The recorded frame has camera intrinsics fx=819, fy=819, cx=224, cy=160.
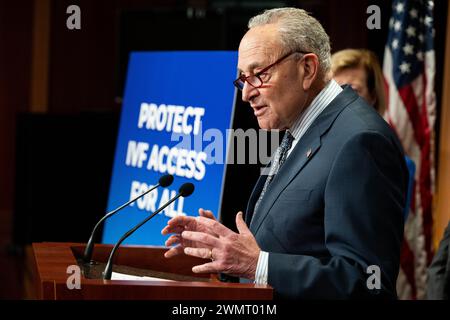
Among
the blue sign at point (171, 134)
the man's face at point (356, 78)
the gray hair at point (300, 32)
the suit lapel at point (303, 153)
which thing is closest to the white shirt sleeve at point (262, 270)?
the suit lapel at point (303, 153)

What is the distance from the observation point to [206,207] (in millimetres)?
3414

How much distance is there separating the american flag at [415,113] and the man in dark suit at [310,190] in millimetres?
2458

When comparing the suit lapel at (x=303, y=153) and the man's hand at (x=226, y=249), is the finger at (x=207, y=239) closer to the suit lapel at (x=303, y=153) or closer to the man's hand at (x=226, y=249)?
the man's hand at (x=226, y=249)

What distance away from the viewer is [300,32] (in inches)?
92.9

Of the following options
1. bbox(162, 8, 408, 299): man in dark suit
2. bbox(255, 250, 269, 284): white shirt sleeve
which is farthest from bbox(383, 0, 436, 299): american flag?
bbox(255, 250, 269, 284): white shirt sleeve

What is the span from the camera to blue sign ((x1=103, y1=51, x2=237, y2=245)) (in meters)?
3.40

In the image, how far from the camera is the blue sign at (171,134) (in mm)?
3396

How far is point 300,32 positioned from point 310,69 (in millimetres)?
110

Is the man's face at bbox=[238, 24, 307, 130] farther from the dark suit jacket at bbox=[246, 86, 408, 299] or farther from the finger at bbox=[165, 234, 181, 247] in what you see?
the finger at bbox=[165, 234, 181, 247]

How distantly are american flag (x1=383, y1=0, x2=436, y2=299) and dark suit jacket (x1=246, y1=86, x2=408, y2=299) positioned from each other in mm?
2673

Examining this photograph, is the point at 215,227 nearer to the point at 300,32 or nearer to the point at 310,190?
the point at 310,190

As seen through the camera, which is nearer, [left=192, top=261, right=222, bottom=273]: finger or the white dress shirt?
[left=192, top=261, right=222, bottom=273]: finger

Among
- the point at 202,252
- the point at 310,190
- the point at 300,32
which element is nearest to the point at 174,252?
the point at 202,252

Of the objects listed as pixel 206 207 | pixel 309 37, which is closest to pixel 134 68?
pixel 206 207
